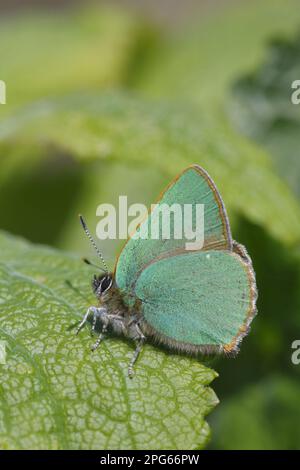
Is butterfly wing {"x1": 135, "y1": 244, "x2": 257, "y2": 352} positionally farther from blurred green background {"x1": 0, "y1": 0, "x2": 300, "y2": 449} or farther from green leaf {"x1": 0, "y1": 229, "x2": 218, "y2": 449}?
blurred green background {"x1": 0, "y1": 0, "x2": 300, "y2": 449}

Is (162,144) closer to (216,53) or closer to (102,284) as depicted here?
(102,284)

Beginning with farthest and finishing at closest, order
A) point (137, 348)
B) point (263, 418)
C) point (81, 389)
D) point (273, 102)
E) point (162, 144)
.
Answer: point (273, 102), point (263, 418), point (162, 144), point (137, 348), point (81, 389)

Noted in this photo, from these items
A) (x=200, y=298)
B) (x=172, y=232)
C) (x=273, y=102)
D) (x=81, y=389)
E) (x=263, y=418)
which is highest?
(x=273, y=102)

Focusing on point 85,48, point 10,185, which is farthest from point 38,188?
point 85,48

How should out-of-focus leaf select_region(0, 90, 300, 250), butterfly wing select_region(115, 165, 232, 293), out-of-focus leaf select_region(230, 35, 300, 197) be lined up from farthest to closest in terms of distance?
out-of-focus leaf select_region(230, 35, 300, 197) → out-of-focus leaf select_region(0, 90, 300, 250) → butterfly wing select_region(115, 165, 232, 293)

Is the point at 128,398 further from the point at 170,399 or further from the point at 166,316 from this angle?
the point at 166,316

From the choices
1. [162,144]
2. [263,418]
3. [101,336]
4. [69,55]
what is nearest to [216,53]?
[69,55]

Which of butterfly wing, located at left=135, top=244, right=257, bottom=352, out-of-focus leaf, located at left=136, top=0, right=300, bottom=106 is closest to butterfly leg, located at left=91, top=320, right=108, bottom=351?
butterfly wing, located at left=135, top=244, right=257, bottom=352
